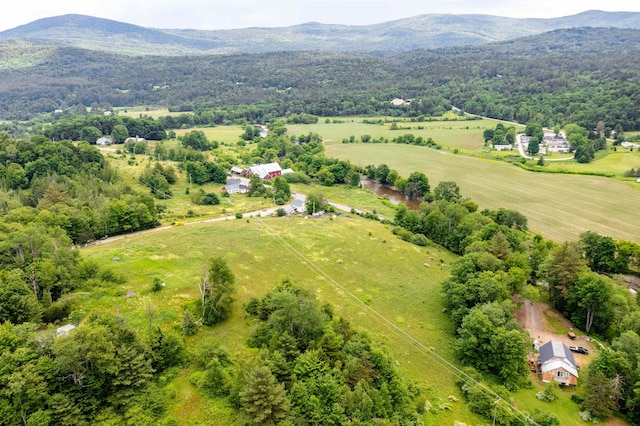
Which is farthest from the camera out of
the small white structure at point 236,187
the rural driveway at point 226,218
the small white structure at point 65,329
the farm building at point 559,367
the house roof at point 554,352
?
the small white structure at point 236,187

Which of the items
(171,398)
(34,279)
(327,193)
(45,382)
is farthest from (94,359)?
(327,193)

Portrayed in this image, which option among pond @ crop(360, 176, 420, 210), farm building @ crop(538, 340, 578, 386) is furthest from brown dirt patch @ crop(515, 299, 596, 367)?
pond @ crop(360, 176, 420, 210)

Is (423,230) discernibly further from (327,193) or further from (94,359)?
(94,359)

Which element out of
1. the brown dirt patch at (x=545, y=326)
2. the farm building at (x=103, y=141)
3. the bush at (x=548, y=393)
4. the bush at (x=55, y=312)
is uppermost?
the farm building at (x=103, y=141)

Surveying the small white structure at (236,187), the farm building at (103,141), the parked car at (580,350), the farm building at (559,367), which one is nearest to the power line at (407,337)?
the farm building at (559,367)

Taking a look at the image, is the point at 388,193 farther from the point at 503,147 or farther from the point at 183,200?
the point at 503,147

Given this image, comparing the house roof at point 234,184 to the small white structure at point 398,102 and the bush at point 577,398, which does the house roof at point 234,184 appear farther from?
the small white structure at point 398,102

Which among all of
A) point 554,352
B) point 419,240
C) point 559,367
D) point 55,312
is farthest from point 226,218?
point 559,367
